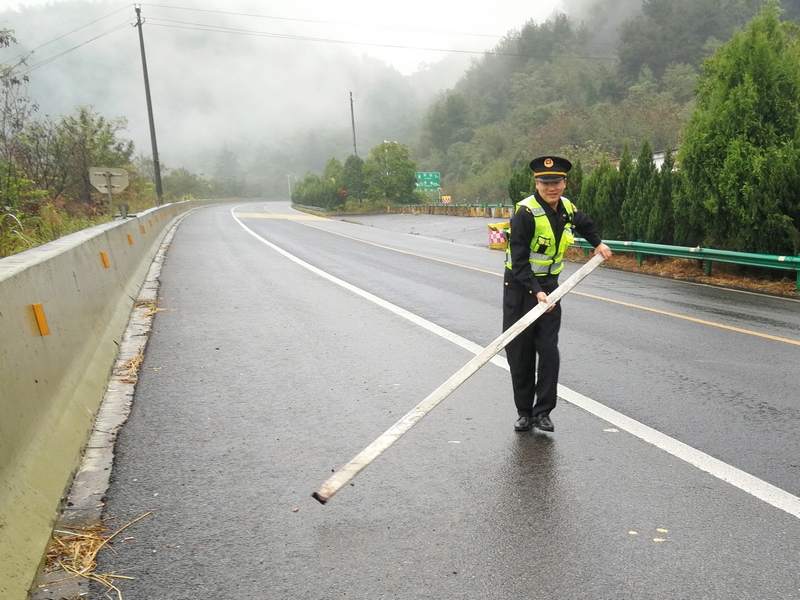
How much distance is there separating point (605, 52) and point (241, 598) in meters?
128

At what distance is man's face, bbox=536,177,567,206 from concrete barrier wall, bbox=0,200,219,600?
330cm

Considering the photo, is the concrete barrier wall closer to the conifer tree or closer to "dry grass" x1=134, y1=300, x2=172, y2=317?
"dry grass" x1=134, y1=300, x2=172, y2=317

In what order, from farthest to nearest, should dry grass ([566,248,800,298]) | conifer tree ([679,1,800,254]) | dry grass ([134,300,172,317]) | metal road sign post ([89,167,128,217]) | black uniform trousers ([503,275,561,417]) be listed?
metal road sign post ([89,167,128,217]), conifer tree ([679,1,800,254]), dry grass ([566,248,800,298]), dry grass ([134,300,172,317]), black uniform trousers ([503,275,561,417])

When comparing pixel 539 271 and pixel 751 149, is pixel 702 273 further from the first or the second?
pixel 539 271

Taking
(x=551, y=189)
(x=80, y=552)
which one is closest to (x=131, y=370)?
(x=80, y=552)

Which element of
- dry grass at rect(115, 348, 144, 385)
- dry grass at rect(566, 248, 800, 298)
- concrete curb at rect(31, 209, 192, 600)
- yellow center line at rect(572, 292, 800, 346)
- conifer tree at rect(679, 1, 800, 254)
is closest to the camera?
concrete curb at rect(31, 209, 192, 600)

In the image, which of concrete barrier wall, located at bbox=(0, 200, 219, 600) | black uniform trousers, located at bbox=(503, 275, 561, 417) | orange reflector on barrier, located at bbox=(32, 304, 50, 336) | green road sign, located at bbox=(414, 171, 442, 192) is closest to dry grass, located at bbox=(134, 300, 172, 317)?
concrete barrier wall, located at bbox=(0, 200, 219, 600)

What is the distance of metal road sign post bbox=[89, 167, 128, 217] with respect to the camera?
15.2 metres

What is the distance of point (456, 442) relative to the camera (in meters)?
4.63

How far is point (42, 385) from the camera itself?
398cm

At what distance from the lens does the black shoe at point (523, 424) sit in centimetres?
482

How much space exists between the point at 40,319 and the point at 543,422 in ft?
10.9

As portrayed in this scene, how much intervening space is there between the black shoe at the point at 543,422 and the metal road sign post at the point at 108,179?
42.2ft

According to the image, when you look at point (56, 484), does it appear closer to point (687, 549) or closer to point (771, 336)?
point (687, 549)
